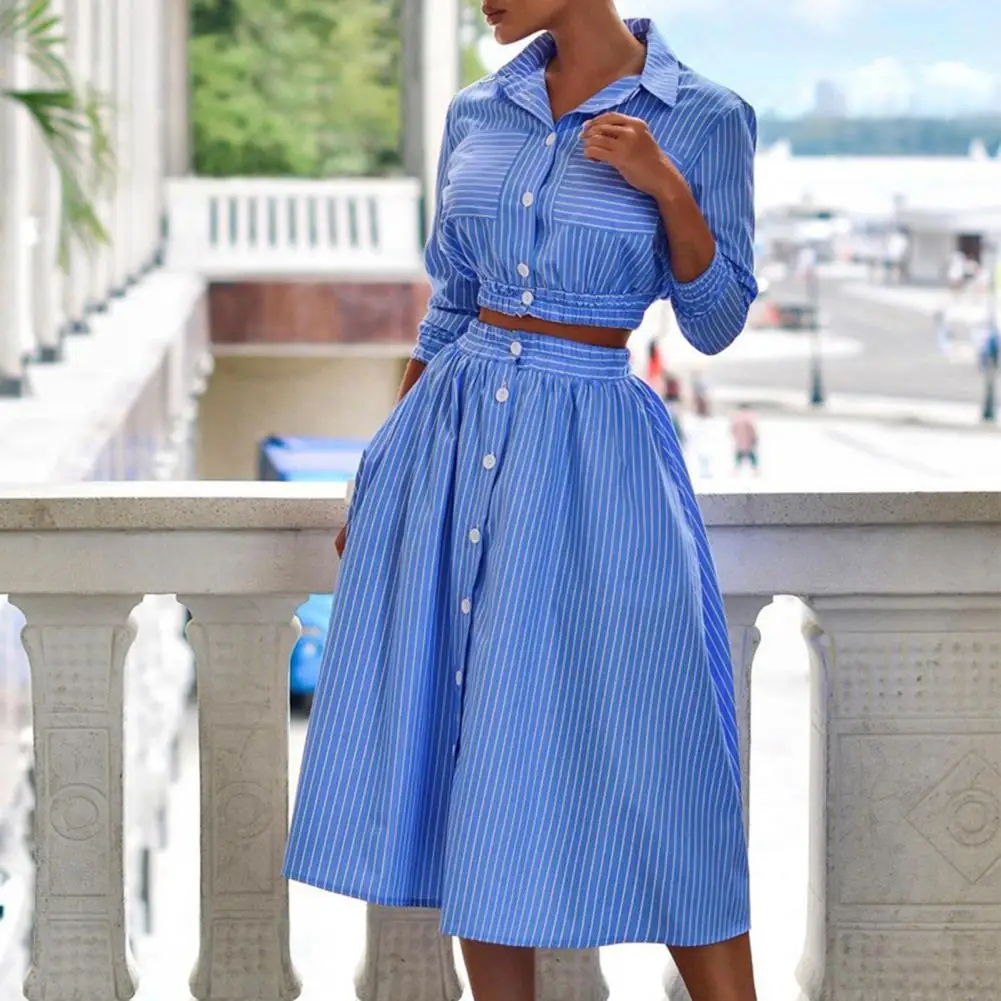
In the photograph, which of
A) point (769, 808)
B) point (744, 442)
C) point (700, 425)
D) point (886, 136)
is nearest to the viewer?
point (769, 808)

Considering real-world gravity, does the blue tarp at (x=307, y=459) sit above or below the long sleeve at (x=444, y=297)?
below

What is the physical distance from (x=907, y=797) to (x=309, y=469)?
338 inches

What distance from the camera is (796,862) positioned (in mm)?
10148

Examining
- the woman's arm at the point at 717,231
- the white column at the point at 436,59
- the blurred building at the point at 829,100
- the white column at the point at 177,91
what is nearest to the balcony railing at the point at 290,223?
the white column at the point at 436,59

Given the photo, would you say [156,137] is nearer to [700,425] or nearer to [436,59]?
[436,59]

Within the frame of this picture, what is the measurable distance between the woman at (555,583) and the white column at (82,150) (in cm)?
579

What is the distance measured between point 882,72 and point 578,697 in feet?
85.3

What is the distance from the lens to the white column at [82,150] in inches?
300

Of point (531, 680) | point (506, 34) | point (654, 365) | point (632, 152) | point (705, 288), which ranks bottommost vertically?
point (654, 365)

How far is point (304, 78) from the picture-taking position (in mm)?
17734

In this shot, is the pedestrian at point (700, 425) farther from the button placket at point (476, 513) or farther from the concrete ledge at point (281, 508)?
the button placket at point (476, 513)

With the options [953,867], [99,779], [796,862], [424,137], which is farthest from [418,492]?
[424,137]

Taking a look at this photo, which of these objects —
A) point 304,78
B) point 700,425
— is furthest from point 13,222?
point 700,425

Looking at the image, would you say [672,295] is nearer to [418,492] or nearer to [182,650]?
[418,492]
